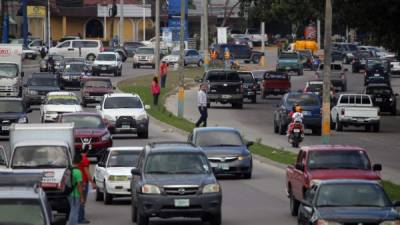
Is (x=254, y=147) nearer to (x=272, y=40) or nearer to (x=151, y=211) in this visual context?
(x=151, y=211)

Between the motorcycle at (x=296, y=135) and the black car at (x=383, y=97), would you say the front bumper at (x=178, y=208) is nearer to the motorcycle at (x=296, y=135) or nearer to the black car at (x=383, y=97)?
the motorcycle at (x=296, y=135)

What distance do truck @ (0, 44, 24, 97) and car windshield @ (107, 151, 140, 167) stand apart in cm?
3626

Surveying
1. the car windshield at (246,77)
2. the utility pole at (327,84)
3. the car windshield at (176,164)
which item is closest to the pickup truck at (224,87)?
the car windshield at (246,77)

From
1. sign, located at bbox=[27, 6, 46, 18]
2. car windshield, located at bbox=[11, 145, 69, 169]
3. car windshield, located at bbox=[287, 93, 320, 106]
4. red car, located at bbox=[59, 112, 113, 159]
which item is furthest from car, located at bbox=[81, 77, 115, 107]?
sign, located at bbox=[27, 6, 46, 18]

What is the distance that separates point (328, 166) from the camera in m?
25.9

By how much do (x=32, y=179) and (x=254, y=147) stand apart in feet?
86.8

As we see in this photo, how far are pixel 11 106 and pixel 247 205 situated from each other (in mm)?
22151

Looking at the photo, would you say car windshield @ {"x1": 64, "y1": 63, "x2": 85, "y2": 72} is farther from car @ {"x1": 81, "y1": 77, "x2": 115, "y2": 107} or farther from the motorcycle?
the motorcycle

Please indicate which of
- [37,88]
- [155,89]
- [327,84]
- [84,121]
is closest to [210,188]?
[327,84]

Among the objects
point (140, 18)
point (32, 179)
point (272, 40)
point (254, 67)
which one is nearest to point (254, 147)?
point (32, 179)

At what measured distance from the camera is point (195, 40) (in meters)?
135

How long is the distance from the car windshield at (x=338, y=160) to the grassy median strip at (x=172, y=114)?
82.5 inches

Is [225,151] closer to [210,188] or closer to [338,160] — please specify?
[338,160]

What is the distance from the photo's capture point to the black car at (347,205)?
66.8ft
